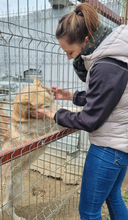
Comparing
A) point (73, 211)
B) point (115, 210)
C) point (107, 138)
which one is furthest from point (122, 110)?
point (73, 211)

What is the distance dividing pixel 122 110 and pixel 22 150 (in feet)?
2.92

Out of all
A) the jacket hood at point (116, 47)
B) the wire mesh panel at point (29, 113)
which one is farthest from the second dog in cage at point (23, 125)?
the jacket hood at point (116, 47)

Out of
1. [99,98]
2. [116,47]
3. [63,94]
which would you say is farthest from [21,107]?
[116,47]

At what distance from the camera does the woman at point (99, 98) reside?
1.32 m

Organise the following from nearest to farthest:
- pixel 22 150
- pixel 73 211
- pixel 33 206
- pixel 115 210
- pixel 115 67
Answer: pixel 115 67 → pixel 22 150 → pixel 115 210 → pixel 73 211 → pixel 33 206

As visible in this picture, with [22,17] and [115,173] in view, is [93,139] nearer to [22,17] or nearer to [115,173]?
[115,173]

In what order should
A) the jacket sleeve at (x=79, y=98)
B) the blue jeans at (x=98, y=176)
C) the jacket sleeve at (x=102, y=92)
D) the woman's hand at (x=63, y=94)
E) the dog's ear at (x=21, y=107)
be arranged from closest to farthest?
the jacket sleeve at (x=102, y=92)
the blue jeans at (x=98, y=176)
the dog's ear at (x=21, y=107)
the jacket sleeve at (x=79, y=98)
the woman's hand at (x=63, y=94)

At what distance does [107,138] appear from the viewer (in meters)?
1.54

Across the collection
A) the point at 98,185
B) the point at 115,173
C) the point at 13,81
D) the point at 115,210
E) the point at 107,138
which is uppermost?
the point at 13,81

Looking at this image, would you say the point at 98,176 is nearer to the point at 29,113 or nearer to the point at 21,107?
the point at 29,113

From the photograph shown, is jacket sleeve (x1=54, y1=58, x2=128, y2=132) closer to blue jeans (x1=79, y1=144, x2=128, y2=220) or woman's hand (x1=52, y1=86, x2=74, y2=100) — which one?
blue jeans (x1=79, y1=144, x2=128, y2=220)

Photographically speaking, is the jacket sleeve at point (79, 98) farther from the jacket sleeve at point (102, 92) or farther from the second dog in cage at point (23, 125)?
the jacket sleeve at point (102, 92)

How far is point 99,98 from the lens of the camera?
1334 millimetres

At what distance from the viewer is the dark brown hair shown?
1.43 m
